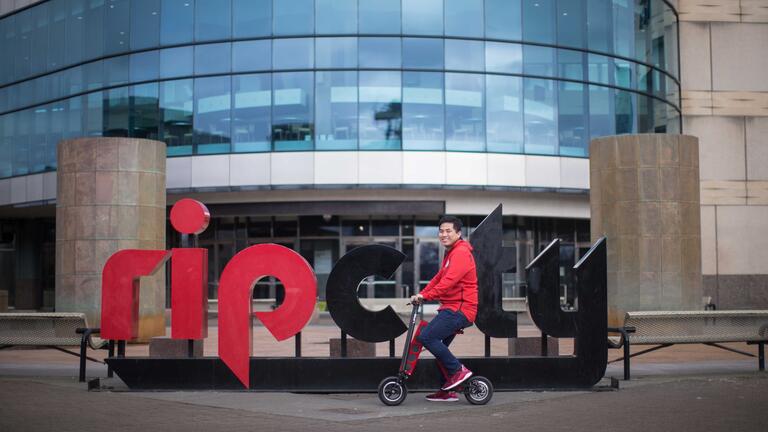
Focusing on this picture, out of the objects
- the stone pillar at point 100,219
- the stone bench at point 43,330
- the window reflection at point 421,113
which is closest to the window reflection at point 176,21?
the window reflection at point 421,113

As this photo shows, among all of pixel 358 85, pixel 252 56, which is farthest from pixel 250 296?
pixel 252 56

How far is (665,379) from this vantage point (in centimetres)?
1214

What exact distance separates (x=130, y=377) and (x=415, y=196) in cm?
2017

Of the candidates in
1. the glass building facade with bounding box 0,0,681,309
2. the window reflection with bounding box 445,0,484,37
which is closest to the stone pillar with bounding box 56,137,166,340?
the glass building facade with bounding box 0,0,681,309

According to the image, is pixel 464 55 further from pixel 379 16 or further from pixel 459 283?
pixel 459 283

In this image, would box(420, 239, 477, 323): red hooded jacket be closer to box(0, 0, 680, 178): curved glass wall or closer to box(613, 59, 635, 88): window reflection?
box(0, 0, 680, 178): curved glass wall

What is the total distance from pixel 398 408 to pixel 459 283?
1492 millimetres

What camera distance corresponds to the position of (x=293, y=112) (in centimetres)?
2962

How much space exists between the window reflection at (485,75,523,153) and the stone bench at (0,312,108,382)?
18957 mm

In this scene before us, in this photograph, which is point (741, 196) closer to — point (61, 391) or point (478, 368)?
point (478, 368)

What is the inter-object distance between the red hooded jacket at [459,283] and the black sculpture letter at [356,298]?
3.39ft

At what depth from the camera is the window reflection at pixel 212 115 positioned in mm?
29969

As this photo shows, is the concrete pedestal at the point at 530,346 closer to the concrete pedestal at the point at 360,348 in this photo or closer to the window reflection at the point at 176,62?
the concrete pedestal at the point at 360,348

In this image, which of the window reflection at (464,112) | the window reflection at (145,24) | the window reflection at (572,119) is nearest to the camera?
the window reflection at (464,112)
